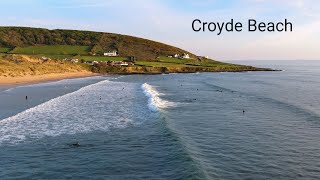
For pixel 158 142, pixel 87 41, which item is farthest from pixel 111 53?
pixel 158 142

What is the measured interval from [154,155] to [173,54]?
16794 centimetres

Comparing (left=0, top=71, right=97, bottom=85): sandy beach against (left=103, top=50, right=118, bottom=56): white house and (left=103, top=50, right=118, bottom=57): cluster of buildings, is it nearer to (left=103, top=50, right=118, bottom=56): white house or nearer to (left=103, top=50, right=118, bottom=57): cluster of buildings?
(left=103, top=50, right=118, bottom=57): cluster of buildings

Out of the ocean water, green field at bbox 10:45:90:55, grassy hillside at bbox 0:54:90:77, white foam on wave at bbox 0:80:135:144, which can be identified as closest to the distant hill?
green field at bbox 10:45:90:55

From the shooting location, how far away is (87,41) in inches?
7293

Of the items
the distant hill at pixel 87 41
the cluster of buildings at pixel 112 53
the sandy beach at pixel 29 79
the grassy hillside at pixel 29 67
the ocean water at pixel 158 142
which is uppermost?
the distant hill at pixel 87 41

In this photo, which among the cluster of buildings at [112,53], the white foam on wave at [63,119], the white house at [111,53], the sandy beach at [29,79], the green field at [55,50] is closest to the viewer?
the white foam on wave at [63,119]

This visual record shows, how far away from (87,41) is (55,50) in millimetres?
24634

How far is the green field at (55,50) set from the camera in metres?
157

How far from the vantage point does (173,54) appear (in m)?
187

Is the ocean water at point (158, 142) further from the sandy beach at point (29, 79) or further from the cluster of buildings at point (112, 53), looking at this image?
the cluster of buildings at point (112, 53)

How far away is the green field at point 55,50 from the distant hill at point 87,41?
13.4 ft

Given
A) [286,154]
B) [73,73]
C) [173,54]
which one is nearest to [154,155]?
[286,154]

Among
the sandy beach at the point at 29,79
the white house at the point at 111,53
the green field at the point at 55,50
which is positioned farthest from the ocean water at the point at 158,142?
the white house at the point at 111,53

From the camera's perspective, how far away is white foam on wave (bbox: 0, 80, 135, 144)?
26166 millimetres
